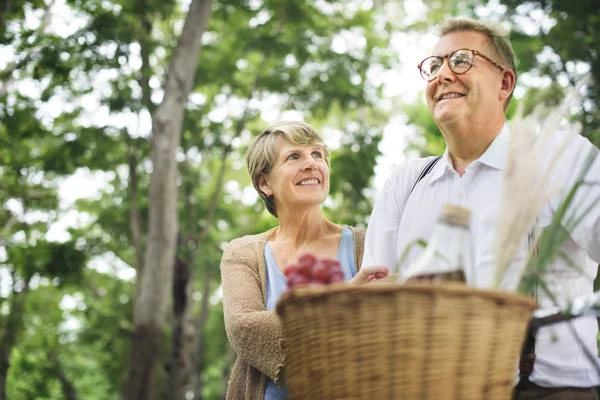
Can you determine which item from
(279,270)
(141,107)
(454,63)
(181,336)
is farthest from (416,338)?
(181,336)

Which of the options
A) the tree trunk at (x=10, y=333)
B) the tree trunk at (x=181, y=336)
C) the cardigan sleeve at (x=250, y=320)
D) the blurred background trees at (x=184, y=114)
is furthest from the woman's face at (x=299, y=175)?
the tree trunk at (x=10, y=333)

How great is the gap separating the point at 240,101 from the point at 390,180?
10556mm

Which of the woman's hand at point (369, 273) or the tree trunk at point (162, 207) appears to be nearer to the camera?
the woman's hand at point (369, 273)

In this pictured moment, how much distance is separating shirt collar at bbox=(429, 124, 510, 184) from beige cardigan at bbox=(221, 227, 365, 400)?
2.43 ft

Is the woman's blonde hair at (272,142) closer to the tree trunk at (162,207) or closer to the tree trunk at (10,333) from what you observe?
the tree trunk at (162,207)

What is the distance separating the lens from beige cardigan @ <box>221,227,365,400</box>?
2.52 m

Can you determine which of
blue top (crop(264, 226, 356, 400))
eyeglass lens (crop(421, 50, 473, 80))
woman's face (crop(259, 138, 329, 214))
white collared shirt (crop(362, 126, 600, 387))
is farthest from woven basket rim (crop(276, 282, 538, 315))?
woman's face (crop(259, 138, 329, 214))

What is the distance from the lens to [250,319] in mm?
2572

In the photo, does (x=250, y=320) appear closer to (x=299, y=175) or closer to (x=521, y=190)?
(x=299, y=175)

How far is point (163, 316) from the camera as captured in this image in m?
Result: 8.92

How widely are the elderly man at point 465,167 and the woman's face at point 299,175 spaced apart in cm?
76

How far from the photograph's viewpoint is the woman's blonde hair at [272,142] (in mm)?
3111

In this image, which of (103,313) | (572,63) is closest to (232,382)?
(572,63)

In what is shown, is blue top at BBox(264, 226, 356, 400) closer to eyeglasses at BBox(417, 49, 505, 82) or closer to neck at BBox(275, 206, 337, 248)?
neck at BBox(275, 206, 337, 248)
